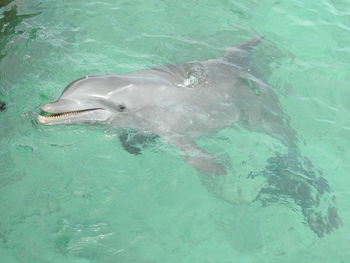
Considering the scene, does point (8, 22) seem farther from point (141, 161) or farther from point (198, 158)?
point (198, 158)

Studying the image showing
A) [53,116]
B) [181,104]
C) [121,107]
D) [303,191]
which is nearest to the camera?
[53,116]

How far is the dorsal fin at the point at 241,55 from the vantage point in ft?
28.6

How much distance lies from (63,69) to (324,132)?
16.4ft

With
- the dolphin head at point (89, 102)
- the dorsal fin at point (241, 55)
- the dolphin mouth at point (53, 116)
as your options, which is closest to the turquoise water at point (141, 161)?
the dorsal fin at point (241, 55)

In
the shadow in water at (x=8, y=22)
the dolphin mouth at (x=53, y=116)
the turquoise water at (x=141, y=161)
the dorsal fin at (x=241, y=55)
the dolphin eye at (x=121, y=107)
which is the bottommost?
the turquoise water at (x=141, y=161)

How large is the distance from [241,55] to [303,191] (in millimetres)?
3121

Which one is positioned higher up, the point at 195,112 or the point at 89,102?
the point at 89,102

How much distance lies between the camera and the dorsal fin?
8.73 meters

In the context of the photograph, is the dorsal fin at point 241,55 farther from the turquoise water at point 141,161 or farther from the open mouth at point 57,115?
the open mouth at point 57,115

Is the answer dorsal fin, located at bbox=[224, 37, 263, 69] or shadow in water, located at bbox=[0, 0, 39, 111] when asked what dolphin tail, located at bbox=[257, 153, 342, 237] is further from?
shadow in water, located at bbox=[0, 0, 39, 111]

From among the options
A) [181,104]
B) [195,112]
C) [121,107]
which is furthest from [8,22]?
[195,112]

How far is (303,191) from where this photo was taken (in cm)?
705

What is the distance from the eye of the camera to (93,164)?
6762mm

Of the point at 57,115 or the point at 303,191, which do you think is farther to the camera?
the point at 303,191
